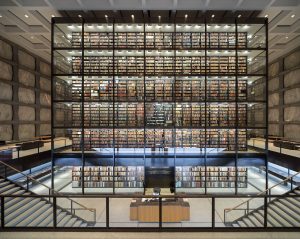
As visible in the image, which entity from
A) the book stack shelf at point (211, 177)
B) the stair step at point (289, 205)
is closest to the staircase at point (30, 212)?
the book stack shelf at point (211, 177)

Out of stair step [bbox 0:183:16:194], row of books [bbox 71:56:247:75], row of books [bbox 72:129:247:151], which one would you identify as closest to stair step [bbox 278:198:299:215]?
row of books [bbox 72:129:247:151]

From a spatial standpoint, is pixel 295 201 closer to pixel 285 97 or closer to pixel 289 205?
pixel 289 205

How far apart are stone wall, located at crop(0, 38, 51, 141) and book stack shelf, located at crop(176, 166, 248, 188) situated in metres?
8.04

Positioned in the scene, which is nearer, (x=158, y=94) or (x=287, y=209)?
(x=287, y=209)

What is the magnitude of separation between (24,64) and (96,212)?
10085 millimetres

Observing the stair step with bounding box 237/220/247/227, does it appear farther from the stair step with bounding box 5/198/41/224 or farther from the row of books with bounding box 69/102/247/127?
the stair step with bounding box 5/198/41/224

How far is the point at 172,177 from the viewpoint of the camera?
320 inches

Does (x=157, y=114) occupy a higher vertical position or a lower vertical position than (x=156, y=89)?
lower

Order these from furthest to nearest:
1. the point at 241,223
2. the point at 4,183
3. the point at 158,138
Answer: the point at 158,138, the point at 4,183, the point at 241,223

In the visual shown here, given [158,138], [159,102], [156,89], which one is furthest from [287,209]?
[156,89]

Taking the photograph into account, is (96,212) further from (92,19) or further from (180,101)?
(92,19)

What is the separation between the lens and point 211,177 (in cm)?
796

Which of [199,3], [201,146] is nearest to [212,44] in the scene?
[199,3]

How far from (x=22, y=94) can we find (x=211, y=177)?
10.00 metres
